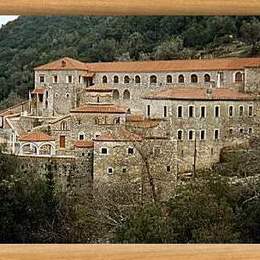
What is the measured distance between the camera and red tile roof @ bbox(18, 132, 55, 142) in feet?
4.47

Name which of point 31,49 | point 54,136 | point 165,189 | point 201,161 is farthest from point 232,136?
point 31,49

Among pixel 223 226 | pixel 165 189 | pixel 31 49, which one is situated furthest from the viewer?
pixel 31 49

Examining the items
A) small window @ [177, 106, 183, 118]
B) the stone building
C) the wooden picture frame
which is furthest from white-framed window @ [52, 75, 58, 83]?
the wooden picture frame

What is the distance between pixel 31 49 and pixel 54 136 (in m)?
0.27

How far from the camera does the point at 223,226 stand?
1.24 m

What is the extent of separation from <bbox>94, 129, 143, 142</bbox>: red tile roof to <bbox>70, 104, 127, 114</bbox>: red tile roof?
0.18 feet

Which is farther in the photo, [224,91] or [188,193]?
Answer: [224,91]

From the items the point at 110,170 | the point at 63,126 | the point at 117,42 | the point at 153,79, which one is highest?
the point at 117,42

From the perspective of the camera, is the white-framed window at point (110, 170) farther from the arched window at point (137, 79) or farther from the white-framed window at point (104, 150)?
the arched window at point (137, 79)

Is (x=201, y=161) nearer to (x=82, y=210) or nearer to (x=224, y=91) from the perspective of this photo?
(x=224, y=91)

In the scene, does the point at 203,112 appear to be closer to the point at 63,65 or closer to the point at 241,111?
the point at 241,111

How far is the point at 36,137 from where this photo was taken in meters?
1.36
